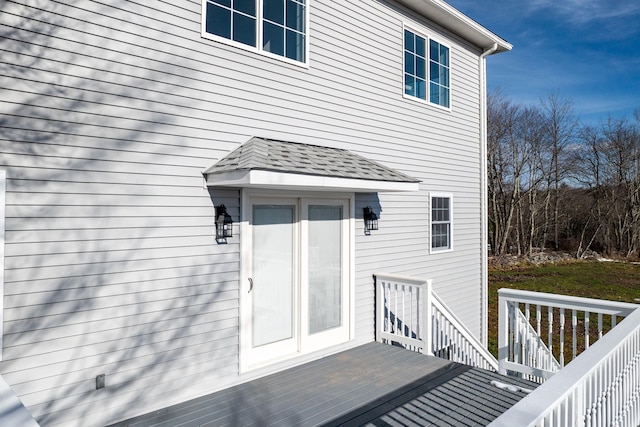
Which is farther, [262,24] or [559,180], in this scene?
[559,180]

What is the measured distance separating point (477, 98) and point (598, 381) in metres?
6.89

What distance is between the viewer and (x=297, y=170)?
157 inches

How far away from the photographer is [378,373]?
4582mm

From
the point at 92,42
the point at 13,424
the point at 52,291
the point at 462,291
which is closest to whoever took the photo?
the point at 13,424

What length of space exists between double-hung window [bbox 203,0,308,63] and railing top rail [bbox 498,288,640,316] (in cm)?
387

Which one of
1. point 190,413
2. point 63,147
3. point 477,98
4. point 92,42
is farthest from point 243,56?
point 477,98

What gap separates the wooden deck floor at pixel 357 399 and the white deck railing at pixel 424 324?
0.45 meters

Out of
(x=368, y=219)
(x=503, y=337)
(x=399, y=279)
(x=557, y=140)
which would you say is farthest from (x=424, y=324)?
(x=557, y=140)

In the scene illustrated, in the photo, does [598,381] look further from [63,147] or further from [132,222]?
[63,147]

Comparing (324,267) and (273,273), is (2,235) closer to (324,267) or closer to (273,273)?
(273,273)

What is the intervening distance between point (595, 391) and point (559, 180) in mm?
22932

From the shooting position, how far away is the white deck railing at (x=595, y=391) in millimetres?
1679

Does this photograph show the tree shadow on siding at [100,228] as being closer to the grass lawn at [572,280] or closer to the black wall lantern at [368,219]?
the black wall lantern at [368,219]

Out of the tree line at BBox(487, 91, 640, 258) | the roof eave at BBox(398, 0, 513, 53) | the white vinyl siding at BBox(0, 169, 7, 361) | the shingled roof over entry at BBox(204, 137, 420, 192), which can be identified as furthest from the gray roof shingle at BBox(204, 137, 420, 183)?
the tree line at BBox(487, 91, 640, 258)
